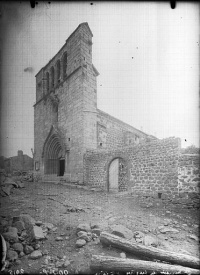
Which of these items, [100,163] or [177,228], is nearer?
[177,228]

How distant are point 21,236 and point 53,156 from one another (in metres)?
10.5

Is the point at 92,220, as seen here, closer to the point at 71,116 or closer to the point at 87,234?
the point at 87,234

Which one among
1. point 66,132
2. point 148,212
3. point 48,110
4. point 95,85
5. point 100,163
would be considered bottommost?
point 148,212

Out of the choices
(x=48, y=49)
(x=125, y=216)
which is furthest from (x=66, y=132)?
(x=125, y=216)

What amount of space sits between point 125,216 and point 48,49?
6.59m

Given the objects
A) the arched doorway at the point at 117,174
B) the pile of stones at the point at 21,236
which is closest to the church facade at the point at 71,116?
the arched doorway at the point at 117,174

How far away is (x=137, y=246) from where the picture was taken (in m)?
3.45

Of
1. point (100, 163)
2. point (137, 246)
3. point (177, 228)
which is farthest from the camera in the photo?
point (100, 163)

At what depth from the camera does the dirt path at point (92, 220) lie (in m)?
3.44

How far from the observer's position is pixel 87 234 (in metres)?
3.98

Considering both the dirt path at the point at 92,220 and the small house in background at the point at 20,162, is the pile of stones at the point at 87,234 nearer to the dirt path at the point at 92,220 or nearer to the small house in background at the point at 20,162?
the dirt path at the point at 92,220

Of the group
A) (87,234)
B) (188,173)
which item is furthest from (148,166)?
(87,234)

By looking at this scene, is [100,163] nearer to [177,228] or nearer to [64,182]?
[64,182]

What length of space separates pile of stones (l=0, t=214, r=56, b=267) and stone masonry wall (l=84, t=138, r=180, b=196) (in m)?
5.18
